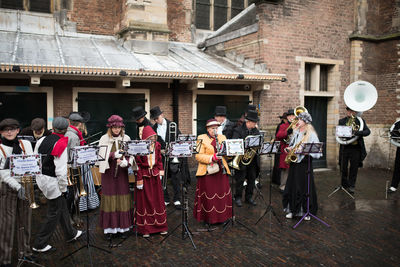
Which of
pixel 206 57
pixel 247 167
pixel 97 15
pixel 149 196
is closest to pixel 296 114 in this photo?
pixel 247 167

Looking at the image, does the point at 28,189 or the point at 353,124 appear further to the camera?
the point at 353,124

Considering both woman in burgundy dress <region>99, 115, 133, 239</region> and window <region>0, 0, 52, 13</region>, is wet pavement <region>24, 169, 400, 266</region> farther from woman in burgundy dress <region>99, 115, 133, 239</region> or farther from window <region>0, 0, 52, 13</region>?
window <region>0, 0, 52, 13</region>

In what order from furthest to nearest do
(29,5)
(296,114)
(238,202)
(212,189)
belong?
(29,5) < (238,202) < (296,114) < (212,189)

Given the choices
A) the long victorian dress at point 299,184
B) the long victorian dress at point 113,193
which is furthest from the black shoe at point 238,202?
the long victorian dress at point 113,193

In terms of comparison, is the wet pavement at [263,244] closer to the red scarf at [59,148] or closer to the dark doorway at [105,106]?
the red scarf at [59,148]

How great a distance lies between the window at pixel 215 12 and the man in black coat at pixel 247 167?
7.63m

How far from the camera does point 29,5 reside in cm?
1120

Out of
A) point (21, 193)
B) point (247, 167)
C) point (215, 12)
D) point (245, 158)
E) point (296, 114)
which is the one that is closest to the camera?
point (21, 193)

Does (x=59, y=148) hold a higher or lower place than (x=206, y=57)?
lower

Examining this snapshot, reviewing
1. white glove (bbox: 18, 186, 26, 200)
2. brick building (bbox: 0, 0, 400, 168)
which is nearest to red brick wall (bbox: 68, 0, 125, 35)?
brick building (bbox: 0, 0, 400, 168)

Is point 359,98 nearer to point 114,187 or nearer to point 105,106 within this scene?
point 114,187

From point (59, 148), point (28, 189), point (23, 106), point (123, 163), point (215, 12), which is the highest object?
point (215, 12)

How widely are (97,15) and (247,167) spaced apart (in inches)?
313

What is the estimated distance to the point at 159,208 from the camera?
5.50m
